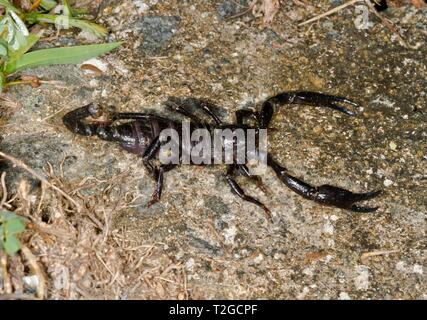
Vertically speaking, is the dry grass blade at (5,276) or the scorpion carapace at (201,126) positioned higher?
the scorpion carapace at (201,126)

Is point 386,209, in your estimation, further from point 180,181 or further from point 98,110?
point 98,110

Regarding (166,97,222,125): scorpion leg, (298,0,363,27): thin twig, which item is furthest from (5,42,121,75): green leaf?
(298,0,363,27): thin twig

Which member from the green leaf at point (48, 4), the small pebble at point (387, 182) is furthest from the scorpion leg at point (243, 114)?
the green leaf at point (48, 4)

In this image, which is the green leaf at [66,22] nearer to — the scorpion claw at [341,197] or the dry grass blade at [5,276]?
the dry grass blade at [5,276]

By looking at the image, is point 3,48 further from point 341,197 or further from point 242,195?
point 341,197

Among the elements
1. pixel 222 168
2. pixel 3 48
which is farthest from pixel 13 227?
pixel 222 168

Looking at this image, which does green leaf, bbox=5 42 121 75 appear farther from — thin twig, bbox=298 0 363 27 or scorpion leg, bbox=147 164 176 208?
thin twig, bbox=298 0 363 27

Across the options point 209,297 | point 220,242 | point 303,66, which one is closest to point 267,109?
point 303,66
